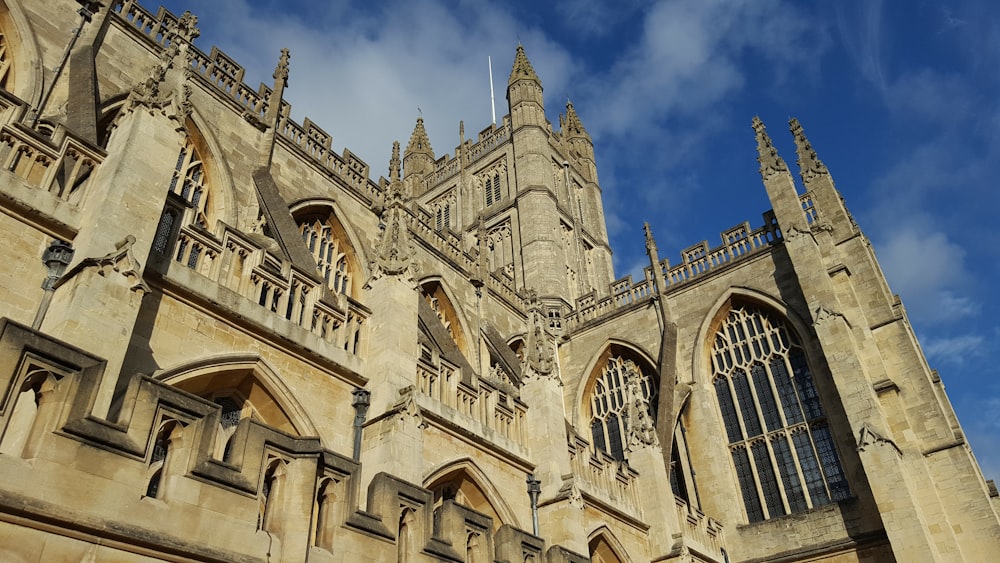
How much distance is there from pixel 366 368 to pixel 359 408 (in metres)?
0.67

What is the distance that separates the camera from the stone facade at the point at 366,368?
4.89 meters

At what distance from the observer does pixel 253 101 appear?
54.3ft

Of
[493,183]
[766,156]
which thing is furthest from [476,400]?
[493,183]

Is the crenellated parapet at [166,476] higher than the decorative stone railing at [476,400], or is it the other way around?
the decorative stone railing at [476,400]

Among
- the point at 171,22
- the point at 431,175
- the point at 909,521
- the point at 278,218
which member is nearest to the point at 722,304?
the point at 909,521

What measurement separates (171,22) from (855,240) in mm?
17652

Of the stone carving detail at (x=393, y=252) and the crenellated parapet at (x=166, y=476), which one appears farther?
the stone carving detail at (x=393, y=252)

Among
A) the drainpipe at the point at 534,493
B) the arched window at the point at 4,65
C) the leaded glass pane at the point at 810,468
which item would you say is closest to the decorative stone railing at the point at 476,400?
the drainpipe at the point at 534,493

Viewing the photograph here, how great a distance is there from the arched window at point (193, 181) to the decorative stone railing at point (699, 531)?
1166cm

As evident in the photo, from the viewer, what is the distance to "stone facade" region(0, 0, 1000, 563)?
4.89 metres

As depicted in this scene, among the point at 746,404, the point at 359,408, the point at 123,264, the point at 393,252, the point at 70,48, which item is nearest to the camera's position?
the point at 123,264

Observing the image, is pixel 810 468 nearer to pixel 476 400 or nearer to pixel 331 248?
pixel 476 400

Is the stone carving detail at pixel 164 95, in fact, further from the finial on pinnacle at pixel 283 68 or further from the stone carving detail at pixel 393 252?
the finial on pinnacle at pixel 283 68

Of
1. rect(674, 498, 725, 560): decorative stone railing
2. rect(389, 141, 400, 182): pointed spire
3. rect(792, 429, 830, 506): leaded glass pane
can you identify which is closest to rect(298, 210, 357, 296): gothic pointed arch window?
rect(389, 141, 400, 182): pointed spire
